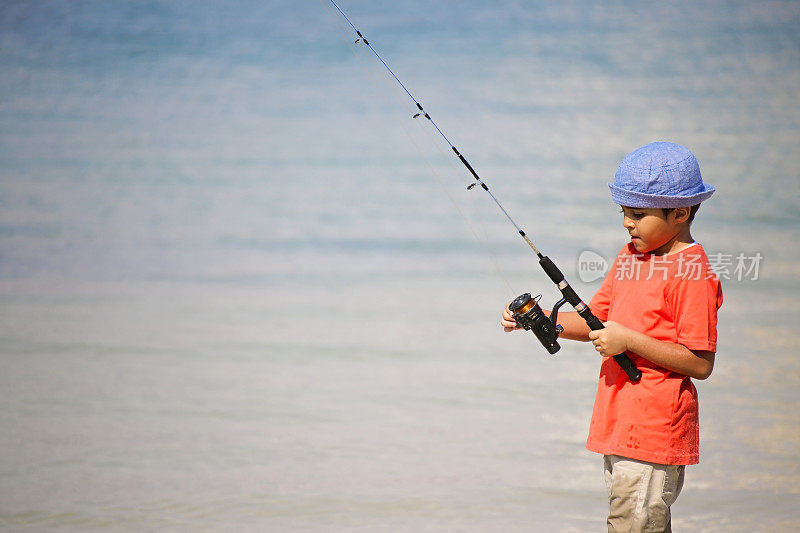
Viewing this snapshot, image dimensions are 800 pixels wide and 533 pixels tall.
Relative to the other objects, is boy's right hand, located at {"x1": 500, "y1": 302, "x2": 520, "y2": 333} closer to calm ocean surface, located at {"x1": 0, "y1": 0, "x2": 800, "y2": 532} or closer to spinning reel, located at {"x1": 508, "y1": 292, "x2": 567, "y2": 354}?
spinning reel, located at {"x1": 508, "y1": 292, "x2": 567, "y2": 354}

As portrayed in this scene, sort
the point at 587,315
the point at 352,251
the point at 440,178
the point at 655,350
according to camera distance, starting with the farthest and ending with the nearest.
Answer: the point at 440,178 < the point at 352,251 < the point at 587,315 < the point at 655,350

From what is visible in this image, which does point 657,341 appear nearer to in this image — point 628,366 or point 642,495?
point 628,366

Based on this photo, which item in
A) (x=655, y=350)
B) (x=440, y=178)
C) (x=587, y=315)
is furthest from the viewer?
(x=440, y=178)

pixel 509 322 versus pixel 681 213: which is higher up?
pixel 681 213

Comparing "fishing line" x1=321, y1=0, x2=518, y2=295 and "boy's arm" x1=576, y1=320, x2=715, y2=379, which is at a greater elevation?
"fishing line" x1=321, y1=0, x2=518, y2=295

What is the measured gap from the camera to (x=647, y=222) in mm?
1398

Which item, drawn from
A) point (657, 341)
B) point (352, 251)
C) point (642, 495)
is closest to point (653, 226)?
point (657, 341)

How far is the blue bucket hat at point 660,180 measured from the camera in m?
1.37

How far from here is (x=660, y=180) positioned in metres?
1.37

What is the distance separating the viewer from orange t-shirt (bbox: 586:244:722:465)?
135cm

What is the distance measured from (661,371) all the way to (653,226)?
216 millimetres

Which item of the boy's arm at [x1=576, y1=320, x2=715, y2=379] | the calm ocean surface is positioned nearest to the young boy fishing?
the boy's arm at [x1=576, y1=320, x2=715, y2=379]

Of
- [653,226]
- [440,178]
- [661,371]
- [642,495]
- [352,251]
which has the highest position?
[440,178]

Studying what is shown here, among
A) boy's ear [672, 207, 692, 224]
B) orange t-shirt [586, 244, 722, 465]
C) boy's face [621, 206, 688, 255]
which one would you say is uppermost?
boy's ear [672, 207, 692, 224]
